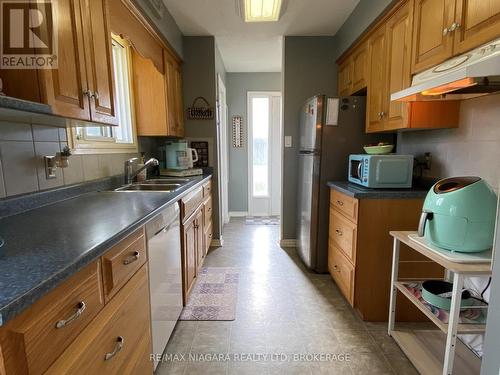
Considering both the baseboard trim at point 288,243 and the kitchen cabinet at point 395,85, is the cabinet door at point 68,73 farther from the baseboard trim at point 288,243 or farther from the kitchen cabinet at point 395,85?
the baseboard trim at point 288,243

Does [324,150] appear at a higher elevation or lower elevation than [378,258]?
higher

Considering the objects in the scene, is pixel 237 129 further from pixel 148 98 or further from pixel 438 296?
pixel 438 296

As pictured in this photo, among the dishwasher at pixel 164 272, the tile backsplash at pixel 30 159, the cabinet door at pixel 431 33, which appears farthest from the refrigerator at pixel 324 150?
the tile backsplash at pixel 30 159

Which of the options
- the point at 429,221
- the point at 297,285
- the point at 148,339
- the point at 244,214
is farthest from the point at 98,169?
the point at 244,214

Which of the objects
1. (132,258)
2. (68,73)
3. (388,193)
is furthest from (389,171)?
(68,73)

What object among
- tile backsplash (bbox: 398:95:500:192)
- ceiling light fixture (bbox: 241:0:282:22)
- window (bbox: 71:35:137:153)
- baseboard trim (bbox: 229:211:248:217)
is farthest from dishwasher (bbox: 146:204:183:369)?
baseboard trim (bbox: 229:211:248:217)

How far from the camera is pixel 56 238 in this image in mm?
839

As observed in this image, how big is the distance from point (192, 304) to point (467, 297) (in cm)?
174

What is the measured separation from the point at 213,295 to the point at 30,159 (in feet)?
5.06

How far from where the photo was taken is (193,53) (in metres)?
3.03

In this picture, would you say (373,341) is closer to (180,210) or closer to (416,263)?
(416,263)

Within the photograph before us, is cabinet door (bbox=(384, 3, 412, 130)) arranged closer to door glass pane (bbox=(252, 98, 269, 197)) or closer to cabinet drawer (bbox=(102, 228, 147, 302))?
cabinet drawer (bbox=(102, 228, 147, 302))

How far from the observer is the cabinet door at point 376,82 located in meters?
2.03

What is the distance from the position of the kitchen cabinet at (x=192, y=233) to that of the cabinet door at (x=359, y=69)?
1.75m
